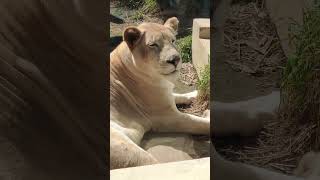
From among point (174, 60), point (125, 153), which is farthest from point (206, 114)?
point (125, 153)

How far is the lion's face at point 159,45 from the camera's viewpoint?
2.16 metres

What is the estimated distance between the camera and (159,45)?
2186 mm

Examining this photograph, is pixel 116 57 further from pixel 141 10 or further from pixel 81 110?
pixel 81 110

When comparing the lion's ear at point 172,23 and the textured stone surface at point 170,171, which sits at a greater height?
the lion's ear at point 172,23

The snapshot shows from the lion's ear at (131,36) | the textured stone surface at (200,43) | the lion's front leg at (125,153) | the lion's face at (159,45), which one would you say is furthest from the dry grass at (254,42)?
the lion's front leg at (125,153)

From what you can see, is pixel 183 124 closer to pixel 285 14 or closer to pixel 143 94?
pixel 143 94

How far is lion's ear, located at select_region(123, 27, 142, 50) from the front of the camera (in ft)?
6.97

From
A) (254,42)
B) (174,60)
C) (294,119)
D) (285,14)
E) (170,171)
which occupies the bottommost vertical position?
(170,171)

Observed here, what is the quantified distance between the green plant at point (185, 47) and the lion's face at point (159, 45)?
0.08 ft

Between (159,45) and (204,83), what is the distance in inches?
9.2

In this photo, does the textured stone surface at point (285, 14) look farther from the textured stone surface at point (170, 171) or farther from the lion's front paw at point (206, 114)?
the textured stone surface at point (170, 171)

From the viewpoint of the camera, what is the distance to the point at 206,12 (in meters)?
2.13

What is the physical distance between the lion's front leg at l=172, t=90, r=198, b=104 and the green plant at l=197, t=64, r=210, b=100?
0.02 m

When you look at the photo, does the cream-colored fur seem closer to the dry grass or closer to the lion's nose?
the lion's nose
